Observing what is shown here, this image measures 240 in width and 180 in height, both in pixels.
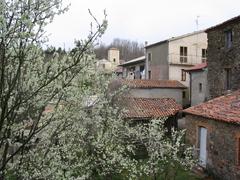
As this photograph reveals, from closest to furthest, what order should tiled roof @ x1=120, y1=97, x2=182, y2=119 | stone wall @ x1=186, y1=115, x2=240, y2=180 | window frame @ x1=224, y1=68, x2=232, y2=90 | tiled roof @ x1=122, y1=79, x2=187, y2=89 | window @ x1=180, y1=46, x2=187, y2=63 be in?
stone wall @ x1=186, y1=115, x2=240, y2=180
window frame @ x1=224, y1=68, x2=232, y2=90
tiled roof @ x1=120, y1=97, x2=182, y2=119
tiled roof @ x1=122, y1=79, x2=187, y2=89
window @ x1=180, y1=46, x2=187, y2=63

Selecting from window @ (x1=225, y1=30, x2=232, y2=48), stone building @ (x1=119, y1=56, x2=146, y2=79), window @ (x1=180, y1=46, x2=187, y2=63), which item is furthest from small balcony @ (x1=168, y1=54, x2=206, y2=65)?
window @ (x1=225, y1=30, x2=232, y2=48)

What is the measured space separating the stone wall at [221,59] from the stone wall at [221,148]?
4924mm

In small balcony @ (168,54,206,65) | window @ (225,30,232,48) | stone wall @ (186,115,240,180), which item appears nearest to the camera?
stone wall @ (186,115,240,180)

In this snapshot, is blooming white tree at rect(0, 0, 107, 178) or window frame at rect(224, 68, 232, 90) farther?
window frame at rect(224, 68, 232, 90)

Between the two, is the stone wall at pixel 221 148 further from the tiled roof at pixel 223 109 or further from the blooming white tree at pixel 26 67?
the blooming white tree at pixel 26 67

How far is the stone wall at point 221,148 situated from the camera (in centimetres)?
1537

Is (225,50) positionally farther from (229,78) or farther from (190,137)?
(190,137)

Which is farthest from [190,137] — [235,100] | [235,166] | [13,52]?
[13,52]

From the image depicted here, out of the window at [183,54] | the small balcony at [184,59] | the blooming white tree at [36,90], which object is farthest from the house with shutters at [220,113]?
the window at [183,54]

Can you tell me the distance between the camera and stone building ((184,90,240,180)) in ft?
50.7

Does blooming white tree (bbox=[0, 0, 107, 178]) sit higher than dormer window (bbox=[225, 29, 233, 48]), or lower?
lower

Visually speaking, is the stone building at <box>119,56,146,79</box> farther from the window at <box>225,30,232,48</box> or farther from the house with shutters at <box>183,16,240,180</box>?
the window at <box>225,30,232,48</box>

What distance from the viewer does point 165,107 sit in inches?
1131

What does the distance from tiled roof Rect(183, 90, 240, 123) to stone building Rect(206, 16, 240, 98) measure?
270 cm
